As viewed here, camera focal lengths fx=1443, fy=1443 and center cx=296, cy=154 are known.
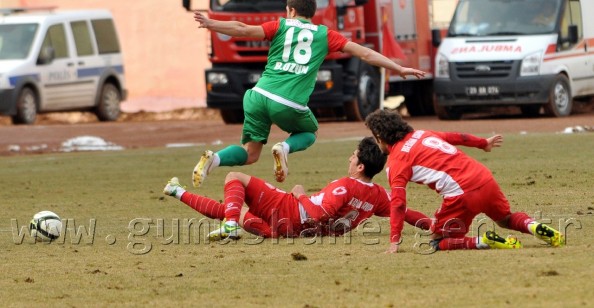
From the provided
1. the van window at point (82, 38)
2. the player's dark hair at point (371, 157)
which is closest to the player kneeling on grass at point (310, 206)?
the player's dark hair at point (371, 157)

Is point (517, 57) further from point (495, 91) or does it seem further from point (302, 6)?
point (302, 6)

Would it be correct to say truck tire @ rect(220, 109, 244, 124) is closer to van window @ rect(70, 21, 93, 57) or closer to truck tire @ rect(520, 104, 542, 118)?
van window @ rect(70, 21, 93, 57)

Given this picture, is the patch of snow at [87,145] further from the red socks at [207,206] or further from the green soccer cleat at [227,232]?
the green soccer cleat at [227,232]

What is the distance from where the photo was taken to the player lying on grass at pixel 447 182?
9430 mm

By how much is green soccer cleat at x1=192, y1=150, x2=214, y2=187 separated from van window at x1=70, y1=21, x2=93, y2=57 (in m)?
18.9

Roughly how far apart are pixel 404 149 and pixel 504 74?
57.4ft

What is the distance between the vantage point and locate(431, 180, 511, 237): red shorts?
9.51 metres

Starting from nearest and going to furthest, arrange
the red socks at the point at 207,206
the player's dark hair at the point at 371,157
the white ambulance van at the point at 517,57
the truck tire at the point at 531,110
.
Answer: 1. the player's dark hair at the point at 371,157
2. the red socks at the point at 207,206
3. the white ambulance van at the point at 517,57
4. the truck tire at the point at 531,110

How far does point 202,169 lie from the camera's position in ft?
38.6

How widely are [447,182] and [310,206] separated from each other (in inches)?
55.3

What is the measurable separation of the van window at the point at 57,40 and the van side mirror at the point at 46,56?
0.24 m

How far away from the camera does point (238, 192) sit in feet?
35.3

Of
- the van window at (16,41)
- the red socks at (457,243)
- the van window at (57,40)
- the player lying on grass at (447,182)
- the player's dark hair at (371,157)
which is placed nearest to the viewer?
the player lying on grass at (447,182)

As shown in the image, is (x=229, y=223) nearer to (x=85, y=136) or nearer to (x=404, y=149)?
(x=404, y=149)
